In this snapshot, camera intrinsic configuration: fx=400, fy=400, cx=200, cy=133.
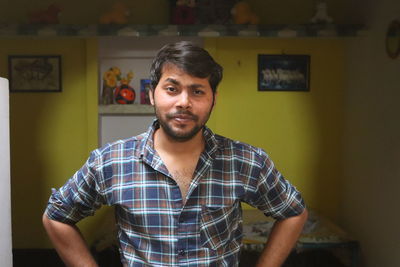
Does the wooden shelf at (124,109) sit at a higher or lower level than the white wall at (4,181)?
higher

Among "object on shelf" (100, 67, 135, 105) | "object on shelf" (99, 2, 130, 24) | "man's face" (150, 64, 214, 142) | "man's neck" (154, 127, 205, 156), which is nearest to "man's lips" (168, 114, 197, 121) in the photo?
"man's face" (150, 64, 214, 142)

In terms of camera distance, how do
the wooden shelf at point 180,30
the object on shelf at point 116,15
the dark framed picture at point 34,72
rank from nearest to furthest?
the wooden shelf at point 180,30, the object on shelf at point 116,15, the dark framed picture at point 34,72

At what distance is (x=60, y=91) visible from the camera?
3.46m

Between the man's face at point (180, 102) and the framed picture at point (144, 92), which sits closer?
the man's face at point (180, 102)

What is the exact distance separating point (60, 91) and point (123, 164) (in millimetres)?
2274

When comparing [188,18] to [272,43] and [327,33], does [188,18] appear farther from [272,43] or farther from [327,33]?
[327,33]

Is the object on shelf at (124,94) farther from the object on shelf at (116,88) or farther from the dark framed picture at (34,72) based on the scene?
the dark framed picture at (34,72)

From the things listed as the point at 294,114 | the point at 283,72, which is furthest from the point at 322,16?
the point at 294,114

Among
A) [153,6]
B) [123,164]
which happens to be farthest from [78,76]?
[123,164]

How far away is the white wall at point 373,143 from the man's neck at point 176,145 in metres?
1.62

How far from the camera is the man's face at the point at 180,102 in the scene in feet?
4.54

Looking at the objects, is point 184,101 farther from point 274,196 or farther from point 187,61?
point 274,196

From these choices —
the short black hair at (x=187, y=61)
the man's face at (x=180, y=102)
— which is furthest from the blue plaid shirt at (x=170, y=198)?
the short black hair at (x=187, y=61)

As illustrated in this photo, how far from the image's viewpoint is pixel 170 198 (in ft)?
4.60
